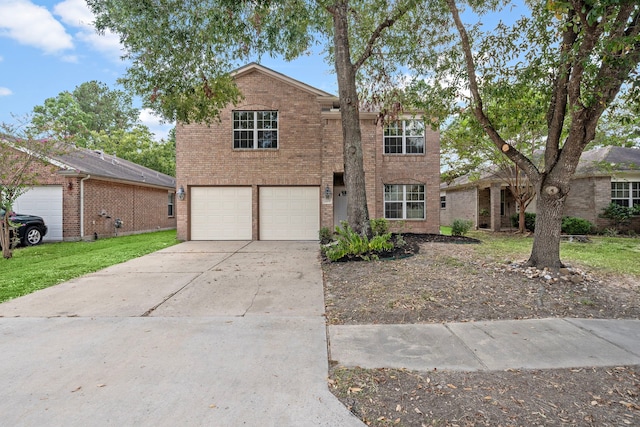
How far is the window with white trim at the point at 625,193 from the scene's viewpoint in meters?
15.4

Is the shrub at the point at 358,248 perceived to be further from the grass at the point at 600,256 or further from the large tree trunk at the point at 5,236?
the large tree trunk at the point at 5,236

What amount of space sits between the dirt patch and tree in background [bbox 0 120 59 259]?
9297 millimetres

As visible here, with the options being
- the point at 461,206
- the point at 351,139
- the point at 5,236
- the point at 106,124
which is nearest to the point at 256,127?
the point at 351,139

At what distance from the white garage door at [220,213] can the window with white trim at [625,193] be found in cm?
1704

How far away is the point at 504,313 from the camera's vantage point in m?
4.43

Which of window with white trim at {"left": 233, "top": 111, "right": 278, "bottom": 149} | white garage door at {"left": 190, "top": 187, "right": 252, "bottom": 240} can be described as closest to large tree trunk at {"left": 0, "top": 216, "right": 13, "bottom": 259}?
white garage door at {"left": 190, "top": 187, "right": 252, "bottom": 240}

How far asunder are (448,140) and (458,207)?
812cm

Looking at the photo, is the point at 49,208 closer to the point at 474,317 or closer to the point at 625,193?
the point at 474,317

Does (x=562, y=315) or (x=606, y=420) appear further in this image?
(x=562, y=315)

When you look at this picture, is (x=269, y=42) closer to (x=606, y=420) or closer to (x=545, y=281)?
(x=545, y=281)

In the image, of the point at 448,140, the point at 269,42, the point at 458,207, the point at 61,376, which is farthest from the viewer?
the point at 458,207

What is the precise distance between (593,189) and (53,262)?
832 inches

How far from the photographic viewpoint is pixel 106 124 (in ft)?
126

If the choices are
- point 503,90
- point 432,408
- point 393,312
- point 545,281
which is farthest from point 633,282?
point 432,408
